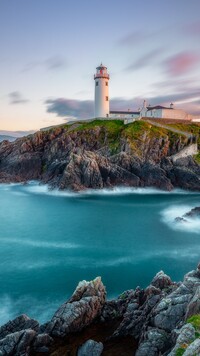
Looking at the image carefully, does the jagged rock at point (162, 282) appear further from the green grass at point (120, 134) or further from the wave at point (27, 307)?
the green grass at point (120, 134)

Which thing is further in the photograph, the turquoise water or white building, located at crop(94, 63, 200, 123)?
white building, located at crop(94, 63, 200, 123)

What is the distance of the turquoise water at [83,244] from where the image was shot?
20484 millimetres

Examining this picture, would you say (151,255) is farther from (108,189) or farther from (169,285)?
(108,189)

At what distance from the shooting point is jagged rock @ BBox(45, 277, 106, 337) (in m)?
13.7

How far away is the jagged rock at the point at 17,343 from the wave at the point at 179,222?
72.9 feet

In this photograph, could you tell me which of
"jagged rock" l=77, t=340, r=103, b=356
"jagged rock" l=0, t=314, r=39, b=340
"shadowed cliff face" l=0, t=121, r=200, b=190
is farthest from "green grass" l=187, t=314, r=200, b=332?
"shadowed cliff face" l=0, t=121, r=200, b=190

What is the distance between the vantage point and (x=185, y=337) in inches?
378

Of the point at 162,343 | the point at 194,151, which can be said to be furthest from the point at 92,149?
the point at 162,343

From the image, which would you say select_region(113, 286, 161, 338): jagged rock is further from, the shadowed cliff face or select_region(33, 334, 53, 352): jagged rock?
the shadowed cliff face

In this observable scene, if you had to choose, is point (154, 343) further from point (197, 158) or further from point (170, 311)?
point (197, 158)

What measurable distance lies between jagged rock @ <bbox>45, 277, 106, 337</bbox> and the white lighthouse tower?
6728cm

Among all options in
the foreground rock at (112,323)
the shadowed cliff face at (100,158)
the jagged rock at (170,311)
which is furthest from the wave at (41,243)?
the shadowed cliff face at (100,158)

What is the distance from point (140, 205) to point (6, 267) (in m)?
24.4

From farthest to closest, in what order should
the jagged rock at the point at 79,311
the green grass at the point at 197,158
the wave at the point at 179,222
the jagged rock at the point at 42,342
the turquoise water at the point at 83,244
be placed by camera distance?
the green grass at the point at 197,158 < the wave at the point at 179,222 < the turquoise water at the point at 83,244 < the jagged rock at the point at 79,311 < the jagged rock at the point at 42,342
